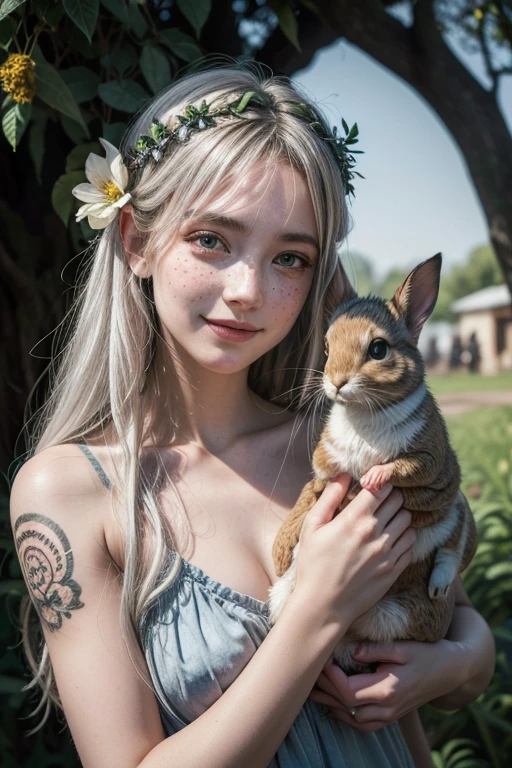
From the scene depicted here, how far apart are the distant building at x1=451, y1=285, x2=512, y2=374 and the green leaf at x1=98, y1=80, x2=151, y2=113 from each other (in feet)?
23.8

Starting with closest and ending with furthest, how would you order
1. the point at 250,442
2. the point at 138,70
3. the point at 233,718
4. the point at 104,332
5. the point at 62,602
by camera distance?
the point at 233,718
the point at 62,602
the point at 104,332
the point at 250,442
the point at 138,70

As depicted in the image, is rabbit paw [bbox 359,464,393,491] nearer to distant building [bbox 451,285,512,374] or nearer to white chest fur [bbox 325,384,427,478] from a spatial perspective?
white chest fur [bbox 325,384,427,478]

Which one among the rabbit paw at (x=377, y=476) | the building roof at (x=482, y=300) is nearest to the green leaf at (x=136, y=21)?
the rabbit paw at (x=377, y=476)

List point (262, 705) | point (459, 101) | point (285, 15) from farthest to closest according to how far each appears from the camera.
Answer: point (459, 101) < point (285, 15) < point (262, 705)

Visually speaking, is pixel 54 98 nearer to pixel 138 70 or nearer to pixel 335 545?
pixel 138 70

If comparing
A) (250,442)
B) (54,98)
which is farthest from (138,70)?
(250,442)

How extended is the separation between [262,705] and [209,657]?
20 centimetres

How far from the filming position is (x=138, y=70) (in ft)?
8.59

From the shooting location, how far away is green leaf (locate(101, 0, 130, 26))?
229 cm

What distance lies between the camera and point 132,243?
2244mm

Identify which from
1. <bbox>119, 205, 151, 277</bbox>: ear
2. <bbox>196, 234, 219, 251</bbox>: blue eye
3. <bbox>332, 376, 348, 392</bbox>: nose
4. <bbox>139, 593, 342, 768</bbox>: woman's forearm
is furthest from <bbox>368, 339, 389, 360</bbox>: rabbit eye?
<bbox>119, 205, 151, 277</bbox>: ear

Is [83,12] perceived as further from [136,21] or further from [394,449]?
[394,449]

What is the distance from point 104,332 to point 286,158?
0.76 metres

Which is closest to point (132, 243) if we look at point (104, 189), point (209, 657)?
point (104, 189)
